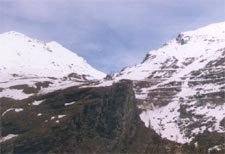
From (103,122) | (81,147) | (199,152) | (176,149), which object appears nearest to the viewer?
(199,152)

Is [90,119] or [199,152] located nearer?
[199,152]

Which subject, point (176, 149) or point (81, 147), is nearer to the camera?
point (176, 149)

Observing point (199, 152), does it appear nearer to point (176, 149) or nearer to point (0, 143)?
point (176, 149)

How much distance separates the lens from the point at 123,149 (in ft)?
617

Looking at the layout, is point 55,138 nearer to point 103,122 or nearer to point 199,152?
point 103,122

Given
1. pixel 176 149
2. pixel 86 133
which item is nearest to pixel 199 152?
pixel 176 149

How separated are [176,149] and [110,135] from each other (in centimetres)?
2709

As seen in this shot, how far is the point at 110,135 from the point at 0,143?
36426 millimetres

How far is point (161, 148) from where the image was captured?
175 m

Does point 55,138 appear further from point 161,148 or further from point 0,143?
point 161,148

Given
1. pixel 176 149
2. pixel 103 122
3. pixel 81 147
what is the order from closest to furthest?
pixel 176 149 < pixel 81 147 < pixel 103 122

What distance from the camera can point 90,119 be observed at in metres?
198

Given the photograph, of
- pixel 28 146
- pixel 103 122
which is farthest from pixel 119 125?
pixel 28 146

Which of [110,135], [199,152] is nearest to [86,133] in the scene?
[110,135]
